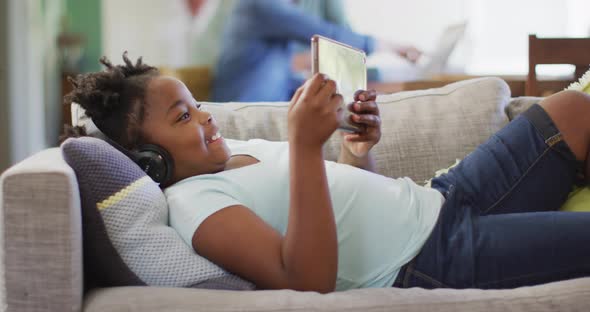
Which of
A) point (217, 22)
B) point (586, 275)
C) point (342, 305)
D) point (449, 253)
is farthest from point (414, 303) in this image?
point (217, 22)

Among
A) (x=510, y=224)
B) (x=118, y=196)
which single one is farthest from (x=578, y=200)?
(x=118, y=196)

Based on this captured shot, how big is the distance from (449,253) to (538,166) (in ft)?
1.06

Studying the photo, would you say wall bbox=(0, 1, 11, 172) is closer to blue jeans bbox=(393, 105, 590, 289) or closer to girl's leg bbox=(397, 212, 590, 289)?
blue jeans bbox=(393, 105, 590, 289)

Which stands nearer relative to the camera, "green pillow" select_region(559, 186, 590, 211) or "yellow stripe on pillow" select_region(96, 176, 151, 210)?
"yellow stripe on pillow" select_region(96, 176, 151, 210)

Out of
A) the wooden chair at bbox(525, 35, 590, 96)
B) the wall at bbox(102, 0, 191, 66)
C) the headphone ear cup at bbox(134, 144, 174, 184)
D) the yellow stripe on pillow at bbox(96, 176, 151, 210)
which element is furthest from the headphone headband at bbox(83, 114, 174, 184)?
the wall at bbox(102, 0, 191, 66)

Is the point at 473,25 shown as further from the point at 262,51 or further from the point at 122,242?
the point at 122,242

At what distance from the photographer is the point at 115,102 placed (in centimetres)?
119

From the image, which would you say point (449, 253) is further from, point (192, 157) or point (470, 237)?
point (192, 157)

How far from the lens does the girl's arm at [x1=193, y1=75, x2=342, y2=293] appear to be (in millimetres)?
949

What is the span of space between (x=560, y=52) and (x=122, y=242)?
1.84m

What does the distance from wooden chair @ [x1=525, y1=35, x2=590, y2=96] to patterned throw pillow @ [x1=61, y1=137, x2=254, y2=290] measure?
1705 mm

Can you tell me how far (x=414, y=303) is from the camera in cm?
89

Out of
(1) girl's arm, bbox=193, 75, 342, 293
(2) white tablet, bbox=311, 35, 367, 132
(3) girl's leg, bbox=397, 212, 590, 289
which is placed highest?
(2) white tablet, bbox=311, 35, 367, 132

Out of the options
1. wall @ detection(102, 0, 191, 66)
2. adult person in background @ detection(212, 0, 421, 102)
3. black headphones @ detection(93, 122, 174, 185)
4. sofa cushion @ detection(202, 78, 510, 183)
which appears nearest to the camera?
black headphones @ detection(93, 122, 174, 185)
